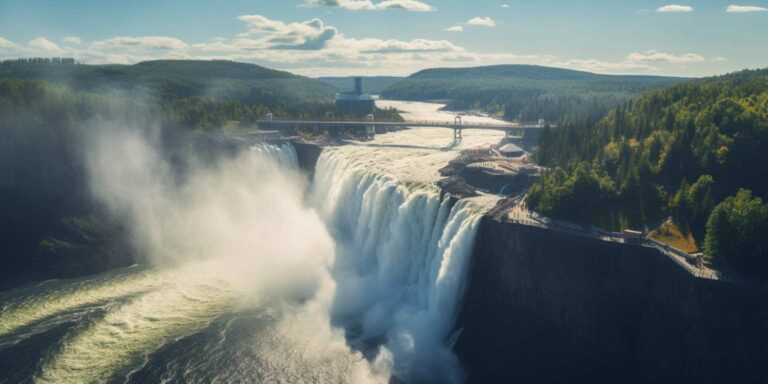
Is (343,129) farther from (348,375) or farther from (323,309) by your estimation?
(348,375)

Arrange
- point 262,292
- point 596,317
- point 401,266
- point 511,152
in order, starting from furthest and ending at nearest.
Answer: point 511,152, point 262,292, point 401,266, point 596,317

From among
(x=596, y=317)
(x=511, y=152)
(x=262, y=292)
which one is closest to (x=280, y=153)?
(x=262, y=292)

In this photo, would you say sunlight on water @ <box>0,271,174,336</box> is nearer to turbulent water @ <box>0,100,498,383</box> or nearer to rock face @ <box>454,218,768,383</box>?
turbulent water @ <box>0,100,498,383</box>

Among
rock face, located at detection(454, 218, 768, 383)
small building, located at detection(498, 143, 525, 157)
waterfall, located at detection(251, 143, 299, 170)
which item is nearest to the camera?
rock face, located at detection(454, 218, 768, 383)

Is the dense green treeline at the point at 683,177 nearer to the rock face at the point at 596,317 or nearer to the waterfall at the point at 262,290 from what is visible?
the rock face at the point at 596,317

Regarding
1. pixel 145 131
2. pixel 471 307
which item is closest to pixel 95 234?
pixel 145 131

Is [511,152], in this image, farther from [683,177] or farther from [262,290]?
[262,290]

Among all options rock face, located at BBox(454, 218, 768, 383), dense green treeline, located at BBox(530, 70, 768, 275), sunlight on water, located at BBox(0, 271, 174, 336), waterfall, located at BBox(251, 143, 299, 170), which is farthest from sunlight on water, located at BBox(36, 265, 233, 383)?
dense green treeline, located at BBox(530, 70, 768, 275)
